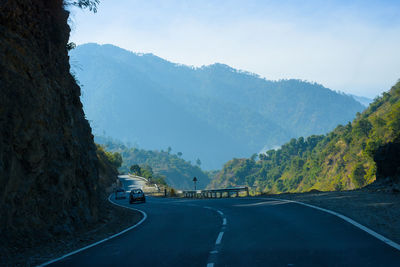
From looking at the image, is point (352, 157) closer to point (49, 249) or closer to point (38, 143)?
point (38, 143)

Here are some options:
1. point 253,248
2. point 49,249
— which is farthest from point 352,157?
point 49,249

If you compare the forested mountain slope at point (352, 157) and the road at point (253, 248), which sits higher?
the forested mountain slope at point (352, 157)

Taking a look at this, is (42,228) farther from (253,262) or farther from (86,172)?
(253,262)

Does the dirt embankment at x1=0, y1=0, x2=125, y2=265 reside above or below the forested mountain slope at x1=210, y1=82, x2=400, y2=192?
below

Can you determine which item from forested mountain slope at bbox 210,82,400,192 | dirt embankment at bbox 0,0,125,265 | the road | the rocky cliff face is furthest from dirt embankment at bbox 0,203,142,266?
forested mountain slope at bbox 210,82,400,192

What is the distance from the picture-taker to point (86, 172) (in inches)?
703

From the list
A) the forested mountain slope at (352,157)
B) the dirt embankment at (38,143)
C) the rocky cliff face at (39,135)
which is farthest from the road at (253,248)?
the forested mountain slope at (352,157)

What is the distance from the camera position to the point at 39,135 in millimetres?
A: 13188

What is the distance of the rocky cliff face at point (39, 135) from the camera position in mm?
11289

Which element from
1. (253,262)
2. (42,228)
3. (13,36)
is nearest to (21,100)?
(13,36)

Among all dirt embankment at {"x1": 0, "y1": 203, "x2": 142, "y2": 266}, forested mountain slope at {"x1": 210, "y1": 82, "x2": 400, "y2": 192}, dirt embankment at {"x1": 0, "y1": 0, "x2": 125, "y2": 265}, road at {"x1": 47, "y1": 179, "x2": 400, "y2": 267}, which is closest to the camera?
road at {"x1": 47, "y1": 179, "x2": 400, "y2": 267}

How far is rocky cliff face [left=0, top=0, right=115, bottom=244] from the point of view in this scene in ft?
37.0

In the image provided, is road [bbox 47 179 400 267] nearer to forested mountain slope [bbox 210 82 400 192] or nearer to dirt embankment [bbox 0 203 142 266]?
dirt embankment [bbox 0 203 142 266]

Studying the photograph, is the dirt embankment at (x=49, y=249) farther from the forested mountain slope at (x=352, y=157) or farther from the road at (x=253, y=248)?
the forested mountain slope at (x=352, y=157)
